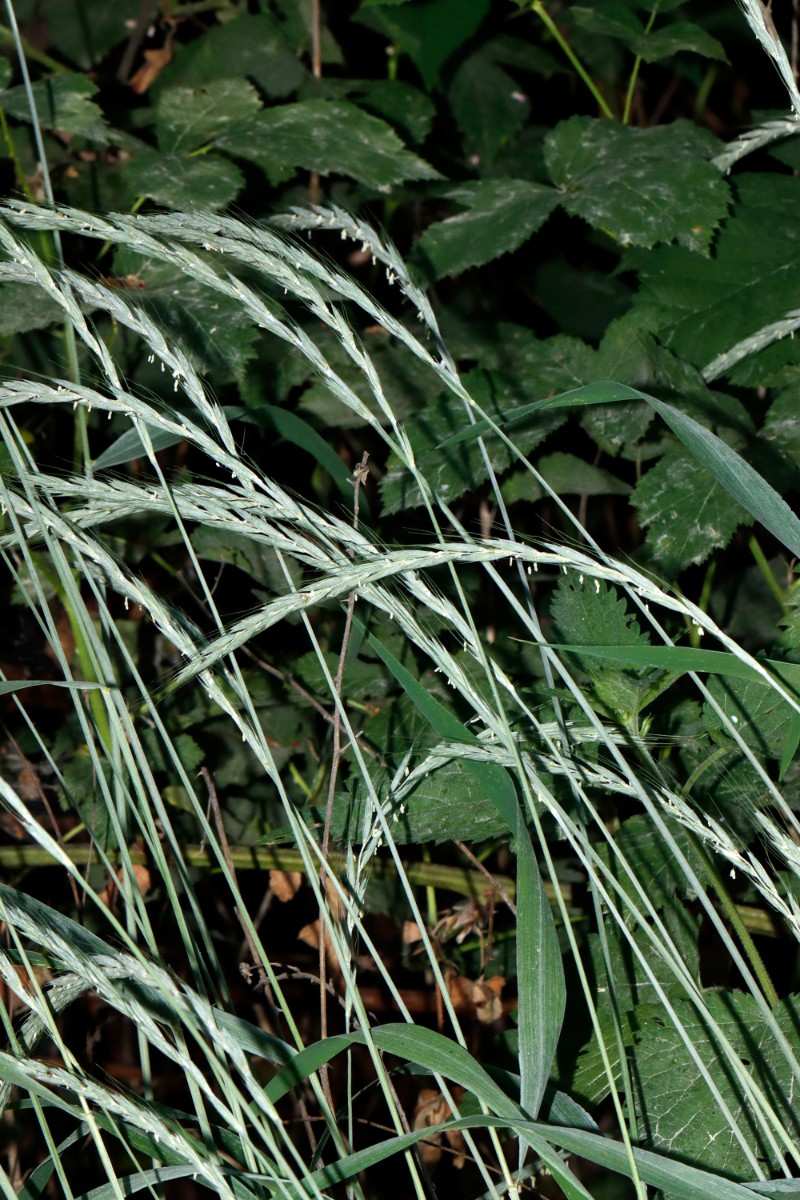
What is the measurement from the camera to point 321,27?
1.75 metres

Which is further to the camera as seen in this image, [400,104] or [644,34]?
[400,104]

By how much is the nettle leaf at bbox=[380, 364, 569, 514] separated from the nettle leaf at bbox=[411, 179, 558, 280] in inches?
7.8

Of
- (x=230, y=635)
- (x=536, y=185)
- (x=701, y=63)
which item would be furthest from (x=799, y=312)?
(x=701, y=63)

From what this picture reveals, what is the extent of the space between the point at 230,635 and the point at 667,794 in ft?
1.21

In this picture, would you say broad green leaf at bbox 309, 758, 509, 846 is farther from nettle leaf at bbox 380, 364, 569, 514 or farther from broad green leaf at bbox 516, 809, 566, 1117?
nettle leaf at bbox 380, 364, 569, 514

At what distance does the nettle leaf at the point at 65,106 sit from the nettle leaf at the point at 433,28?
476 mm

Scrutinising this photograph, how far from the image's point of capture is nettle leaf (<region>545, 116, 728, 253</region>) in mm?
1287

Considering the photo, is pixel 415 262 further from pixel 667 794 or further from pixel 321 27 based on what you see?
pixel 667 794

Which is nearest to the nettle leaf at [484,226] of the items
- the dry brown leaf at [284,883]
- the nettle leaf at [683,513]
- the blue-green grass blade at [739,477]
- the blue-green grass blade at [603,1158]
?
the nettle leaf at [683,513]

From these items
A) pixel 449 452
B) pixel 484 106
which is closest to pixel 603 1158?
pixel 449 452

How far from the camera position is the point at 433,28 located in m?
1.53

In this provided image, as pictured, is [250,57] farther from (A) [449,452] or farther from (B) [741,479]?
(B) [741,479]

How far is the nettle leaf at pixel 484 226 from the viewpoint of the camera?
135 cm

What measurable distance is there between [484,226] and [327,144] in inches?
10.2
